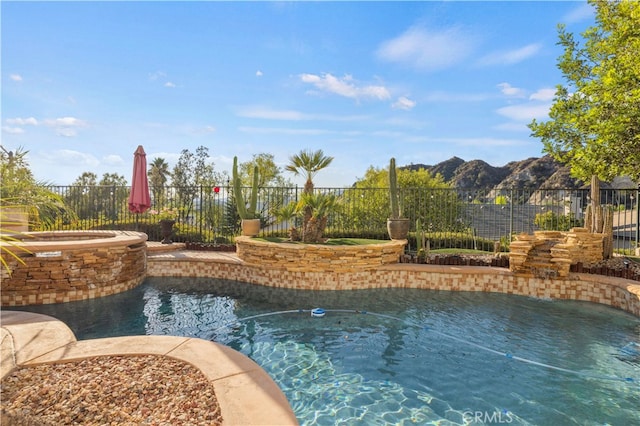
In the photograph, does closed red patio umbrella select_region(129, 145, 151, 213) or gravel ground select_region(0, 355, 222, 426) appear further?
closed red patio umbrella select_region(129, 145, 151, 213)

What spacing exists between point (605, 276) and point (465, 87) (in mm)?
8446

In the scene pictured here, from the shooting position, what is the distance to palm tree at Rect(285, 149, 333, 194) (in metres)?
10.7

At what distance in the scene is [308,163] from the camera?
1074cm

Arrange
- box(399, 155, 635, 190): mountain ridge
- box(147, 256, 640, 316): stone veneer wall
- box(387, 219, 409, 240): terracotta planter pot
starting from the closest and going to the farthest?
box(147, 256, 640, 316): stone veneer wall
box(387, 219, 409, 240): terracotta planter pot
box(399, 155, 635, 190): mountain ridge

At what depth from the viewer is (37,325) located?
164 inches

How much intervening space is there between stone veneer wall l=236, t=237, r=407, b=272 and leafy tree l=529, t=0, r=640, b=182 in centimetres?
785

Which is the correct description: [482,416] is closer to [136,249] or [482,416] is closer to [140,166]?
[136,249]

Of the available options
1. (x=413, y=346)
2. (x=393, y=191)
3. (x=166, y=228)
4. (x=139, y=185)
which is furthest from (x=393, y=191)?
(x=139, y=185)

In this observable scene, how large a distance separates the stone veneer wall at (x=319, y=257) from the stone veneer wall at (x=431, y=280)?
13cm

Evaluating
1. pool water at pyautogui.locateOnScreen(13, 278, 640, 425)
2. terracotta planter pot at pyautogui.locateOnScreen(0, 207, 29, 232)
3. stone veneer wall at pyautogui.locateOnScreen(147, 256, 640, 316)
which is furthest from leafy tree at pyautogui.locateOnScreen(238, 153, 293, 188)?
pool water at pyautogui.locateOnScreen(13, 278, 640, 425)

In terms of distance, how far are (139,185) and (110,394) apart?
929 cm

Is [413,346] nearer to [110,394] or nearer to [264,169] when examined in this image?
[110,394]

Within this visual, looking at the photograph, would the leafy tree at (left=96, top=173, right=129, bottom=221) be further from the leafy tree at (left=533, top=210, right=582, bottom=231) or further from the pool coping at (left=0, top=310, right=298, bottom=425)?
the leafy tree at (left=533, top=210, right=582, bottom=231)

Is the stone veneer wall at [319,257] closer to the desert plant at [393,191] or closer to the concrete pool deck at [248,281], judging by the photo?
the concrete pool deck at [248,281]
